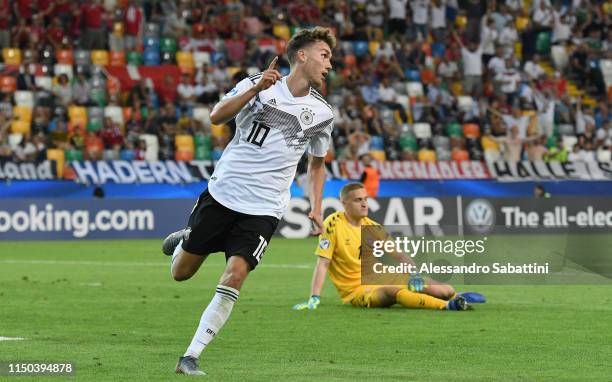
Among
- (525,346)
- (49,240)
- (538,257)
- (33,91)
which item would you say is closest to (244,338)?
(525,346)

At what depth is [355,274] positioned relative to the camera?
13.6 metres

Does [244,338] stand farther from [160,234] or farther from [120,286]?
[160,234]

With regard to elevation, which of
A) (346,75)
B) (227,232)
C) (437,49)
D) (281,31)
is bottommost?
(346,75)

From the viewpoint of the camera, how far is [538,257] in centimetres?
1447

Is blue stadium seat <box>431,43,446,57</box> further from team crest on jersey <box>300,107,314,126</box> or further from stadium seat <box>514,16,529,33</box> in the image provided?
team crest on jersey <box>300,107,314,126</box>

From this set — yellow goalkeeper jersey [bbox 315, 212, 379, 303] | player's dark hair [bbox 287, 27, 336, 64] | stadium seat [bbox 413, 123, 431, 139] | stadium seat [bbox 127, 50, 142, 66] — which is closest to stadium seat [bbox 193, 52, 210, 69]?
stadium seat [bbox 127, 50, 142, 66]

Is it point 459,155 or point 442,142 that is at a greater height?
point 442,142

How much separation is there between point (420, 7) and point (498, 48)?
2.48 meters

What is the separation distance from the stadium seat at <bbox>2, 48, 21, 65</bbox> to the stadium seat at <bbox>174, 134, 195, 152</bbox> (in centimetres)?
431

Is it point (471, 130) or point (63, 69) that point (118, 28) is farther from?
point (471, 130)

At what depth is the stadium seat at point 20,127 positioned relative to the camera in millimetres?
29734

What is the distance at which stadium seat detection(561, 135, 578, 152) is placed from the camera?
34269 millimetres

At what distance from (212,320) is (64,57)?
24324mm

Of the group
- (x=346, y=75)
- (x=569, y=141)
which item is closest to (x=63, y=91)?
(x=346, y=75)
